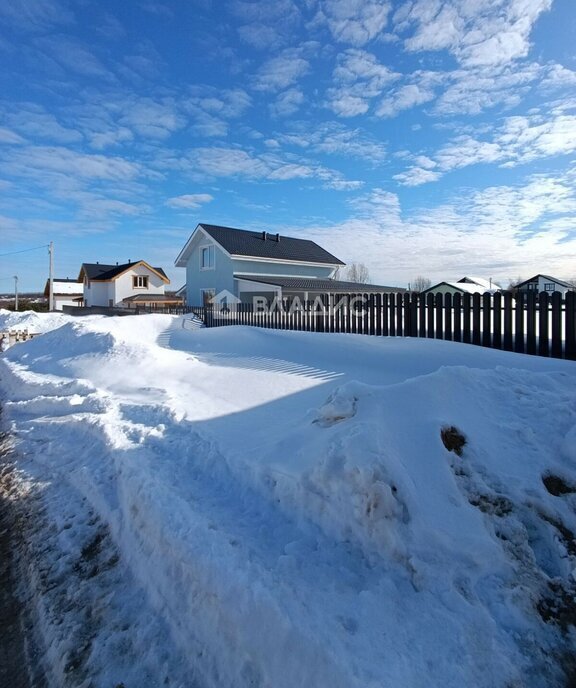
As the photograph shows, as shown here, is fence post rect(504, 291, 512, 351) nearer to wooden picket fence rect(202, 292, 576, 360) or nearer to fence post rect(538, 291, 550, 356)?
wooden picket fence rect(202, 292, 576, 360)

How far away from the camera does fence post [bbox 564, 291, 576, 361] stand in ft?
24.8

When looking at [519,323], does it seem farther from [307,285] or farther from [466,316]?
[307,285]

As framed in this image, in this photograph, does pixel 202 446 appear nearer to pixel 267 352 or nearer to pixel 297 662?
pixel 297 662

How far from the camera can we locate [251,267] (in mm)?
29641

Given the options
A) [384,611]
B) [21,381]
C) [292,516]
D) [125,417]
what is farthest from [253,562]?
[21,381]

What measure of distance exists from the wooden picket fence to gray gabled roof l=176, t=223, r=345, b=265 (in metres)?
16.4

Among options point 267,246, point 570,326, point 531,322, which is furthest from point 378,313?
point 267,246

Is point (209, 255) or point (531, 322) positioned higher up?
point (209, 255)

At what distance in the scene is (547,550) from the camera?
2.77 meters

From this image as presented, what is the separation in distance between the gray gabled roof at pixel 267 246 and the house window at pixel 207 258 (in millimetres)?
1287

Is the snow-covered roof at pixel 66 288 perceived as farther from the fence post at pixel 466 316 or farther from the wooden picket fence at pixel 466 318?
the fence post at pixel 466 316

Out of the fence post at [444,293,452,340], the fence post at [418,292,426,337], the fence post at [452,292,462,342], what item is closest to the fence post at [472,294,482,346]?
the fence post at [452,292,462,342]

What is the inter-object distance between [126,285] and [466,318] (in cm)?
4684

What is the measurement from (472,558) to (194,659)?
173cm
